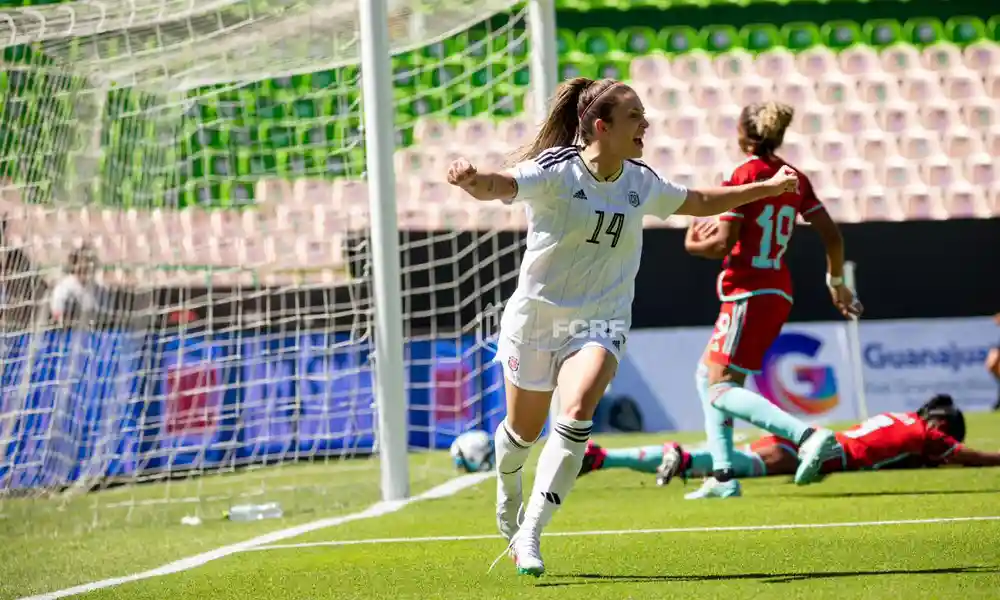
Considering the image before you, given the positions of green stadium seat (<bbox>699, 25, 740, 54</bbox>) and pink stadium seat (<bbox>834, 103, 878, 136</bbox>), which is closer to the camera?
pink stadium seat (<bbox>834, 103, 878, 136</bbox>)

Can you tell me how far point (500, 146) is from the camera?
1567 centimetres

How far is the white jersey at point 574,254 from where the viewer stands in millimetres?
4320

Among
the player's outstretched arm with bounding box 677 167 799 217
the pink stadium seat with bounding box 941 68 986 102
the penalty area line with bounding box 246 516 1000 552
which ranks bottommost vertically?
the penalty area line with bounding box 246 516 1000 552

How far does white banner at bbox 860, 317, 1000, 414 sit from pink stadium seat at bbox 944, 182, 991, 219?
10.3 feet

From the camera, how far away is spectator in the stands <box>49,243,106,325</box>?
8750mm

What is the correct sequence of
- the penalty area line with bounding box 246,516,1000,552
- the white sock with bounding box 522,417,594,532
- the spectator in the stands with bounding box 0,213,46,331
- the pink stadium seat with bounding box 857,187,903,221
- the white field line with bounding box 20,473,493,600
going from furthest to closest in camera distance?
the pink stadium seat with bounding box 857,187,903,221, the spectator in the stands with bounding box 0,213,46,331, the penalty area line with bounding box 246,516,1000,552, the white field line with bounding box 20,473,493,600, the white sock with bounding box 522,417,594,532

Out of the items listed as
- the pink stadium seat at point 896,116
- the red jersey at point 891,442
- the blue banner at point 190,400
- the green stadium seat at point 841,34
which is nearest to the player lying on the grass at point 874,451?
the red jersey at point 891,442

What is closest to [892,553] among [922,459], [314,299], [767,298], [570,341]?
[570,341]

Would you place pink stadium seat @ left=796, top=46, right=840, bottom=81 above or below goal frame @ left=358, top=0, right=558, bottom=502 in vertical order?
above

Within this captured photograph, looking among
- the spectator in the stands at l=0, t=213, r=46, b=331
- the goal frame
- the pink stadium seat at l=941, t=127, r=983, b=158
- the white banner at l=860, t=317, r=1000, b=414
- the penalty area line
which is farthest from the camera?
the pink stadium seat at l=941, t=127, r=983, b=158

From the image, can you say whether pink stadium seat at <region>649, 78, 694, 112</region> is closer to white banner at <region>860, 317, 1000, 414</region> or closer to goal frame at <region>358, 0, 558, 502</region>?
white banner at <region>860, 317, 1000, 414</region>

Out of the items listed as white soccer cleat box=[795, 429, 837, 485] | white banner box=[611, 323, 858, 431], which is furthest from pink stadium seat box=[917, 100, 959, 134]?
white soccer cleat box=[795, 429, 837, 485]

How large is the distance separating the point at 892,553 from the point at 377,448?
377cm

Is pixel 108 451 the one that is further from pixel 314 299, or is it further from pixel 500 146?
pixel 500 146
